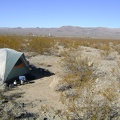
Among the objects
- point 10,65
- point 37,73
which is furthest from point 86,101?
point 37,73

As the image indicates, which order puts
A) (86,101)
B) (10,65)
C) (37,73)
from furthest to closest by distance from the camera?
(37,73), (10,65), (86,101)

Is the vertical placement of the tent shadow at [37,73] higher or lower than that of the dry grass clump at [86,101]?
lower

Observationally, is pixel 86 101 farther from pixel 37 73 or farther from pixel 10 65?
pixel 37 73

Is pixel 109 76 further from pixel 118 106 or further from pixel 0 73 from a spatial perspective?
pixel 0 73

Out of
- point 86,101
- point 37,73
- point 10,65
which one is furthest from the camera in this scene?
point 37,73

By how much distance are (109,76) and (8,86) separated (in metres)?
5.48

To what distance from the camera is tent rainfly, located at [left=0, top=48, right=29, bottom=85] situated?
Answer: 39.6 feet

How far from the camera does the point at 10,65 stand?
12.4 meters

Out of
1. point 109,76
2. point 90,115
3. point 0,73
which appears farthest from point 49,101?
point 109,76

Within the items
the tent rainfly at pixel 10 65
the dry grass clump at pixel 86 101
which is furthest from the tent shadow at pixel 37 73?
the dry grass clump at pixel 86 101

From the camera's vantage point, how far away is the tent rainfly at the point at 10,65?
12078mm

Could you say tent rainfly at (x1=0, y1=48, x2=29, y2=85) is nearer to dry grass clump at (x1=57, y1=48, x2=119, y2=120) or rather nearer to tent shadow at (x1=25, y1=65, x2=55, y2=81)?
tent shadow at (x1=25, y1=65, x2=55, y2=81)

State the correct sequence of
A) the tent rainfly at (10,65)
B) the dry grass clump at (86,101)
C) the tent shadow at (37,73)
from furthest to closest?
the tent shadow at (37,73), the tent rainfly at (10,65), the dry grass clump at (86,101)

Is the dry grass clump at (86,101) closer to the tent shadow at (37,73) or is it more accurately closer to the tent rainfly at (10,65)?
the tent shadow at (37,73)
